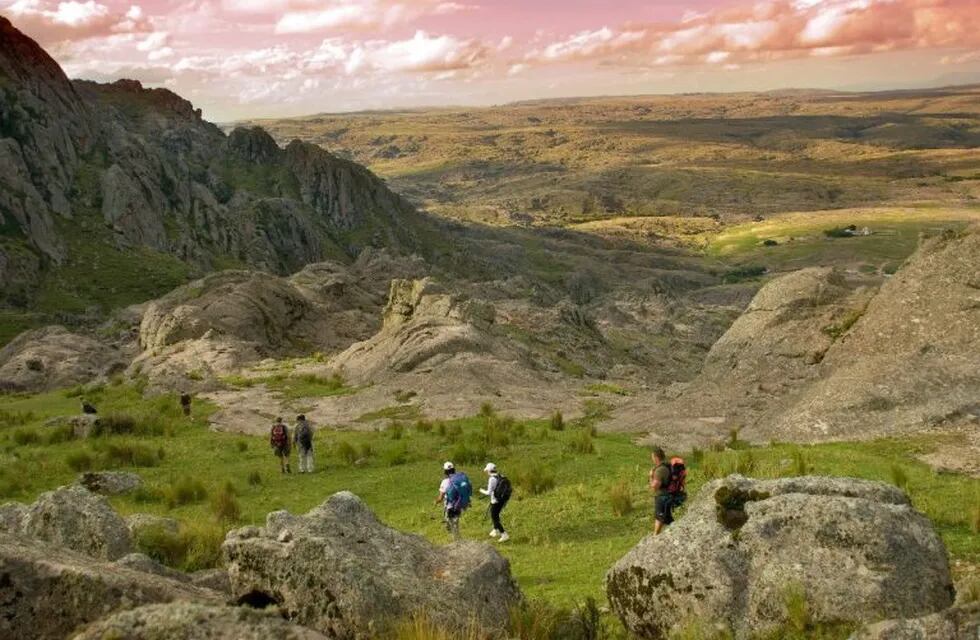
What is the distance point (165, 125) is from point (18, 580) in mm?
188671

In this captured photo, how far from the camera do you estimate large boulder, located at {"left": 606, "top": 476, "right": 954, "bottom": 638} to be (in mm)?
11438

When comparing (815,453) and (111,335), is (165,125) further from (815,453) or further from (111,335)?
(815,453)

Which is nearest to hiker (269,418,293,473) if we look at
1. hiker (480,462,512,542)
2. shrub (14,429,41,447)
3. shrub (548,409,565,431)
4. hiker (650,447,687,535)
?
shrub (548,409,565,431)

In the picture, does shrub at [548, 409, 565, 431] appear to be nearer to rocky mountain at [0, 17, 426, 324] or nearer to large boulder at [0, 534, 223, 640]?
large boulder at [0, 534, 223, 640]

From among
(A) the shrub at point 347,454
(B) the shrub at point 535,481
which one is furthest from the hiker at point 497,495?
(A) the shrub at point 347,454

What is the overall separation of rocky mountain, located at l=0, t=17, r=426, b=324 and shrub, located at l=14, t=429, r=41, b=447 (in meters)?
65.8

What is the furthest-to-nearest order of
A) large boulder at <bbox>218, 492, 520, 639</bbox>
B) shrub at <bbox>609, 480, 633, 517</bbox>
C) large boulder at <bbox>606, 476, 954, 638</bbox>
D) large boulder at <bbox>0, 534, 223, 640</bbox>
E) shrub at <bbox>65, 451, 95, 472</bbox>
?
shrub at <bbox>65, 451, 95, 472</bbox> → shrub at <bbox>609, 480, 633, 517</bbox> → large boulder at <bbox>606, 476, 954, 638</bbox> → large boulder at <bbox>218, 492, 520, 639</bbox> → large boulder at <bbox>0, 534, 223, 640</bbox>

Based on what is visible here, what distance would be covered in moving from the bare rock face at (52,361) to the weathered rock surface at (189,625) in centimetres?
6484

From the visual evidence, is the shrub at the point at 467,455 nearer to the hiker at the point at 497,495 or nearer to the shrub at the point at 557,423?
the shrub at the point at 557,423

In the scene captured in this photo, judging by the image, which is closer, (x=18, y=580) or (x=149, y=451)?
(x=18, y=580)

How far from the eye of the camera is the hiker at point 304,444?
32562 mm

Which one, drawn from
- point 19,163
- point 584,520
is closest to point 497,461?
point 584,520

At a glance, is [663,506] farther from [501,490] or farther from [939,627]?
[939,627]

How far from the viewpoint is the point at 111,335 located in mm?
88375
